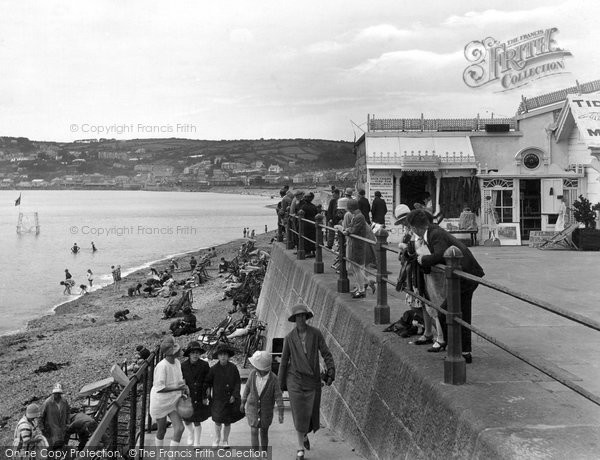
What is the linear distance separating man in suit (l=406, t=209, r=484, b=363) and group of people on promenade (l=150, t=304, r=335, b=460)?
4.37ft

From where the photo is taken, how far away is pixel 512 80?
65.2 feet

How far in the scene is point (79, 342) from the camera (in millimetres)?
21812

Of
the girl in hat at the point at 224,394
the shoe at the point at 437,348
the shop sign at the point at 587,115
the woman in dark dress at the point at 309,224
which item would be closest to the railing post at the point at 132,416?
the girl in hat at the point at 224,394

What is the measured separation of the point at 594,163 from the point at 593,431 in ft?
47.2

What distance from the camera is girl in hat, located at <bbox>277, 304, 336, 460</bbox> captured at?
557 centimetres

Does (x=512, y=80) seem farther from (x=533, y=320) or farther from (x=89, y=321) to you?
(x=89, y=321)

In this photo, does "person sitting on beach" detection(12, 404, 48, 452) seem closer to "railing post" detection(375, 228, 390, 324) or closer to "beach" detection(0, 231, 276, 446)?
"beach" detection(0, 231, 276, 446)

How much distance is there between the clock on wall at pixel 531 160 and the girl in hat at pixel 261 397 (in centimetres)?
1329

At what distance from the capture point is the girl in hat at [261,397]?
5996 mm

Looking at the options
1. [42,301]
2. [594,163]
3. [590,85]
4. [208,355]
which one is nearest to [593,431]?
[208,355]

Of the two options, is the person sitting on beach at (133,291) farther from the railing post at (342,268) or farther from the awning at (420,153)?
the railing post at (342,268)

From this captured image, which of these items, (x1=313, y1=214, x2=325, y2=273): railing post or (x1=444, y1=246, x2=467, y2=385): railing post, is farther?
(x1=313, y1=214, x2=325, y2=273): railing post

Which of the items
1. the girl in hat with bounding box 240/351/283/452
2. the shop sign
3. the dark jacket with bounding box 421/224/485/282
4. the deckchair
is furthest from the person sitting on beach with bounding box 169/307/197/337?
the dark jacket with bounding box 421/224/485/282

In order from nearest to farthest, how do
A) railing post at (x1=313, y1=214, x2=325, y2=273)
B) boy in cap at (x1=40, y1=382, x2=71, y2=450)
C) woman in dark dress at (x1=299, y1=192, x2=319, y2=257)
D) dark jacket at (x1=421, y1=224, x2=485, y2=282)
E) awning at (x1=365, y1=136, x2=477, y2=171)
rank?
dark jacket at (x1=421, y1=224, x2=485, y2=282)
boy in cap at (x1=40, y1=382, x2=71, y2=450)
railing post at (x1=313, y1=214, x2=325, y2=273)
woman in dark dress at (x1=299, y1=192, x2=319, y2=257)
awning at (x1=365, y1=136, x2=477, y2=171)
